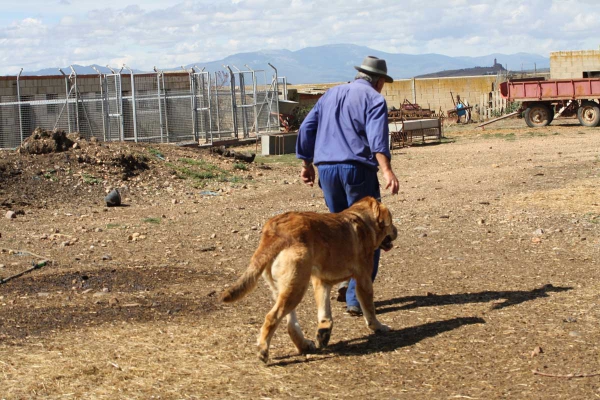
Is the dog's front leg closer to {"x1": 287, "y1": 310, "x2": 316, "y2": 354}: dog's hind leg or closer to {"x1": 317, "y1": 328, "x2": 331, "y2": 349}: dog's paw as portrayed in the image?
{"x1": 317, "y1": 328, "x2": 331, "y2": 349}: dog's paw

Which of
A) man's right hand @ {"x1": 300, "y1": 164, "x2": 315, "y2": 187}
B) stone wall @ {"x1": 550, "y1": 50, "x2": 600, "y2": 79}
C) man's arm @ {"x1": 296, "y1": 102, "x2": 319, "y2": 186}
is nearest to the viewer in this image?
man's arm @ {"x1": 296, "y1": 102, "x2": 319, "y2": 186}

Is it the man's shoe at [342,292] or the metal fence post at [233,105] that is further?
the metal fence post at [233,105]

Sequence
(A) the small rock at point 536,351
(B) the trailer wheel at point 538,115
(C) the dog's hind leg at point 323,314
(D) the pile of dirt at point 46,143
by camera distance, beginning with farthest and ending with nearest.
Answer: (B) the trailer wheel at point 538,115
(D) the pile of dirt at point 46,143
(C) the dog's hind leg at point 323,314
(A) the small rock at point 536,351

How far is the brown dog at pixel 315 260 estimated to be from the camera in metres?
5.18

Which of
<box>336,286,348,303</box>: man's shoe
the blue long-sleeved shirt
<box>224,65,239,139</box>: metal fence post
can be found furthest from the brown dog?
<box>224,65,239,139</box>: metal fence post

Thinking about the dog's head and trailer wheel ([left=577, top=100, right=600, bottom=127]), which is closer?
the dog's head

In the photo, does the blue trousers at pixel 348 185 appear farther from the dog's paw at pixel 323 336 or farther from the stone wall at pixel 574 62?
the stone wall at pixel 574 62

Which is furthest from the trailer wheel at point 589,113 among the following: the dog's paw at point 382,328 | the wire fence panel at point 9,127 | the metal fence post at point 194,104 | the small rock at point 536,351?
the small rock at point 536,351

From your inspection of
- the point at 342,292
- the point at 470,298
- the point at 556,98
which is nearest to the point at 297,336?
the point at 342,292

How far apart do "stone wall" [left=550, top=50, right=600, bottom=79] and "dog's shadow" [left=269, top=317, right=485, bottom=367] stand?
1416 inches

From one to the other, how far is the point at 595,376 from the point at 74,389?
3.12m

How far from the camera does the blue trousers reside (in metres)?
6.45

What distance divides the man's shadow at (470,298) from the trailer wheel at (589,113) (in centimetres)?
2385

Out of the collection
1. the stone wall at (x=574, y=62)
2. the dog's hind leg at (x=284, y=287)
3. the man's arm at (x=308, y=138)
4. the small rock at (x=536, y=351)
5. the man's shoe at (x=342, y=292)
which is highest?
the stone wall at (x=574, y=62)
